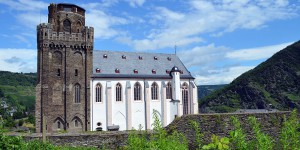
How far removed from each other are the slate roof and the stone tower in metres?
2.71

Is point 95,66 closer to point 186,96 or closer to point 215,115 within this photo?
point 186,96

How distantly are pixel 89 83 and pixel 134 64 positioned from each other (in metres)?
9.76

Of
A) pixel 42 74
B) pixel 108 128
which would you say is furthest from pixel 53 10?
pixel 108 128

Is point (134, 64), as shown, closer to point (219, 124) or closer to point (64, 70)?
point (64, 70)

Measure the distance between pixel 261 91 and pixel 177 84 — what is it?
101440 millimetres

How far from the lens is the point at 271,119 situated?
15695mm

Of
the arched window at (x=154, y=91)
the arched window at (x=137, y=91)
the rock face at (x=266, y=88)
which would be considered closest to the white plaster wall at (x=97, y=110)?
the arched window at (x=137, y=91)

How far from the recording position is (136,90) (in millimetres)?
49750

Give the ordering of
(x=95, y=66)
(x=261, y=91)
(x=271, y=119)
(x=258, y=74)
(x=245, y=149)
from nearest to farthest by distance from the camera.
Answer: (x=245, y=149), (x=271, y=119), (x=95, y=66), (x=261, y=91), (x=258, y=74)

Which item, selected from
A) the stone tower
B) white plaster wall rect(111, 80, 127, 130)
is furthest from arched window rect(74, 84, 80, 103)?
white plaster wall rect(111, 80, 127, 130)

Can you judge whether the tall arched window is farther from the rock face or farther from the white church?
the rock face

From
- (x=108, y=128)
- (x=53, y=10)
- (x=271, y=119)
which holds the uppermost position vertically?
(x=53, y=10)

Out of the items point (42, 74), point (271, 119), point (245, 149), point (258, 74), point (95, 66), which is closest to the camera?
point (245, 149)

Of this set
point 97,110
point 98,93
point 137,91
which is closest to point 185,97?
point 137,91
